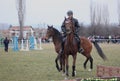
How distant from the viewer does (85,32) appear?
98.4 metres

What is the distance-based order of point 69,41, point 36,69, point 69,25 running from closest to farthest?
point 69,25 → point 69,41 → point 36,69

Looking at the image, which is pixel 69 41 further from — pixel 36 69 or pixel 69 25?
pixel 36 69

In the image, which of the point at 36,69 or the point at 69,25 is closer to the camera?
the point at 69,25

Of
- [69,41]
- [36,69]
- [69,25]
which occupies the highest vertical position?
[69,25]

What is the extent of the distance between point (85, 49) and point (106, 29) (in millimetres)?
84704

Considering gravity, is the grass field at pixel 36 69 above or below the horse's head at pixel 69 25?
below

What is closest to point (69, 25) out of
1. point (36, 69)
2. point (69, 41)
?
point (69, 41)

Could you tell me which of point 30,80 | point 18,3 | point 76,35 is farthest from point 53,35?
point 18,3

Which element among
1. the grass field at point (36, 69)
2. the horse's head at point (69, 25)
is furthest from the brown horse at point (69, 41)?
the grass field at point (36, 69)

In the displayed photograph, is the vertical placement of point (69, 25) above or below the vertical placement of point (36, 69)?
above

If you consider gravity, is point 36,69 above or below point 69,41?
below

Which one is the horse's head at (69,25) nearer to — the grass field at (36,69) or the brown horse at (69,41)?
the brown horse at (69,41)

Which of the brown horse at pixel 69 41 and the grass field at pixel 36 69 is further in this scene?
the grass field at pixel 36 69

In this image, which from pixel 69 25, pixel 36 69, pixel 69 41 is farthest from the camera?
pixel 36 69
